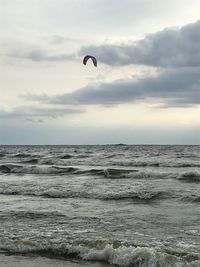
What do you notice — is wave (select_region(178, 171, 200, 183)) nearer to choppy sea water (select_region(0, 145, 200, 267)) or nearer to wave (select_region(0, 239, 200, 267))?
choppy sea water (select_region(0, 145, 200, 267))

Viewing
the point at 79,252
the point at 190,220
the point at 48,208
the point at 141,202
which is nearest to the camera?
the point at 79,252

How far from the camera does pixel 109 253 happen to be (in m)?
8.60

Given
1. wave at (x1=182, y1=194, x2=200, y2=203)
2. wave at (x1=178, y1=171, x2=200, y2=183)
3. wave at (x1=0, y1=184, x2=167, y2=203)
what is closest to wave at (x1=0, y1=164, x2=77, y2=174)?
wave at (x1=178, y1=171, x2=200, y2=183)

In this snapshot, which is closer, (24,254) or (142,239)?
(24,254)

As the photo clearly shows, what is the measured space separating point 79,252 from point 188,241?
2404 millimetres

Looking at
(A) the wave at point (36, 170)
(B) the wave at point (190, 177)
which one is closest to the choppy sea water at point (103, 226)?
(B) the wave at point (190, 177)

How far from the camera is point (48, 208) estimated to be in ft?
47.5

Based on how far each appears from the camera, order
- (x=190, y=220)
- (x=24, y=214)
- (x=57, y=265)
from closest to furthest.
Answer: (x=57, y=265) < (x=190, y=220) < (x=24, y=214)

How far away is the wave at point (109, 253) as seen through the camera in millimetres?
8039

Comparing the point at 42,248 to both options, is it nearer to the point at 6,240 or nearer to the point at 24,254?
the point at 24,254

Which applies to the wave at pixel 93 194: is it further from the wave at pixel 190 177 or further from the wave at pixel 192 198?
the wave at pixel 190 177

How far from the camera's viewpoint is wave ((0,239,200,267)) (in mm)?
8039


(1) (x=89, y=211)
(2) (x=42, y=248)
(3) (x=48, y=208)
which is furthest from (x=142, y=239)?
(3) (x=48, y=208)

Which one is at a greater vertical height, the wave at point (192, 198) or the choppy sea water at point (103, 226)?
the wave at point (192, 198)
